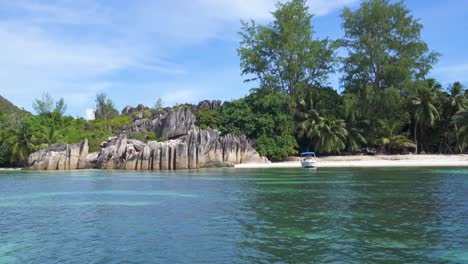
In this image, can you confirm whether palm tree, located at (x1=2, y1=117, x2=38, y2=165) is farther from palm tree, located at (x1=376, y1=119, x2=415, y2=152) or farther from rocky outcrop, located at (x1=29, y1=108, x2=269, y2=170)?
palm tree, located at (x1=376, y1=119, x2=415, y2=152)

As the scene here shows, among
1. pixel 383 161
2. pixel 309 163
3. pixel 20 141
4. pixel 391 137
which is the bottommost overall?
pixel 309 163

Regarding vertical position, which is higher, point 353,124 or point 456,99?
point 456,99

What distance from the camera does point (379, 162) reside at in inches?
2419

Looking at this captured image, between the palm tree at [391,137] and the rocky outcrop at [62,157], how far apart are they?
4209 cm

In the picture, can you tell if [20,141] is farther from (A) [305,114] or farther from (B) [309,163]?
(A) [305,114]

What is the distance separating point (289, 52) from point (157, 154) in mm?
26666

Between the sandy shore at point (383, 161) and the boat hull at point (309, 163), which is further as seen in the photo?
the sandy shore at point (383, 161)

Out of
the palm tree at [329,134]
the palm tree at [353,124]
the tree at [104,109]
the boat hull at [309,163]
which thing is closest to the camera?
the boat hull at [309,163]

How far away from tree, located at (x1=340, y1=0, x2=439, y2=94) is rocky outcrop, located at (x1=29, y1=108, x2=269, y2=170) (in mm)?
21968

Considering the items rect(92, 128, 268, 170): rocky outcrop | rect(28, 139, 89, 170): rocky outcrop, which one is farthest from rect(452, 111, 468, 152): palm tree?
rect(28, 139, 89, 170): rocky outcrop

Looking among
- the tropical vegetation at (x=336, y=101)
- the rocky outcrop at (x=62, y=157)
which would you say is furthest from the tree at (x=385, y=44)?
the rocky outcrop at (x=62, y=157)

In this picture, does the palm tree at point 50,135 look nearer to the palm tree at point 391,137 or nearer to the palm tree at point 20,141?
the palm tree at point 20,141

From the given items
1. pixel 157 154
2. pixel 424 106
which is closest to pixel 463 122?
pixel 424 106

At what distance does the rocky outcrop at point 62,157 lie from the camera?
6112cm
